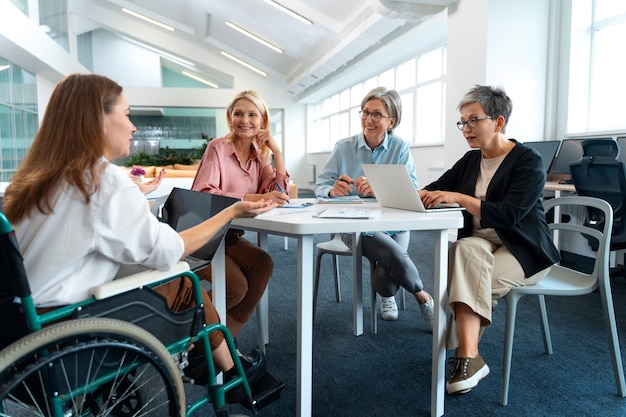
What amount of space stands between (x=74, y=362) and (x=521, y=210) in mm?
1412

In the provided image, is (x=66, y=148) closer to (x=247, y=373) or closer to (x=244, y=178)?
(x=247, y=373)

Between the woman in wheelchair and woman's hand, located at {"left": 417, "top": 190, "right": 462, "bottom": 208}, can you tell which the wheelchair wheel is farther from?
woman's hand, located at {"left": 417, "top": 190, "right": 462, "bottom": 208}

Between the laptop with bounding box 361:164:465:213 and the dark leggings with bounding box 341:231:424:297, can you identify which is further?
the dark leggings with bounding box 341:231:424:297

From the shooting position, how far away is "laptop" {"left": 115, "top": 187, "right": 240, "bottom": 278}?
44.6 inches

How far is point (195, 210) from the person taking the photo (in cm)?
128

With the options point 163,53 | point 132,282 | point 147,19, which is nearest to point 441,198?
point 132,282

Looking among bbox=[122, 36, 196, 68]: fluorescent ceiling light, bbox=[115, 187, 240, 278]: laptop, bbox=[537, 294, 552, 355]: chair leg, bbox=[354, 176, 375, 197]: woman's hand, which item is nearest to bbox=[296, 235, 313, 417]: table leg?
bbox=[115, 187, 240, 278]: laptop

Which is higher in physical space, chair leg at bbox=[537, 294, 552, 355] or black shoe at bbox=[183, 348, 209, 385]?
black shoe at bbox=[183, 348, 209, 385]

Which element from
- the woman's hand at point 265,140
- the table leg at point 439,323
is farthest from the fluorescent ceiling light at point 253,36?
the table leg at point 439,323

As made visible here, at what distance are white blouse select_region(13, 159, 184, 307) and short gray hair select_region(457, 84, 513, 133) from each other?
53.7 inches

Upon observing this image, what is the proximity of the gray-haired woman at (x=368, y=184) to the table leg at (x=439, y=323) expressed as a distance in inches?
21.7

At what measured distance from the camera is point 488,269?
57.8 inches

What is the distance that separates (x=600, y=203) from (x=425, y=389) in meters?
0.92

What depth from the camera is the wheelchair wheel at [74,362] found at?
0.71 m
